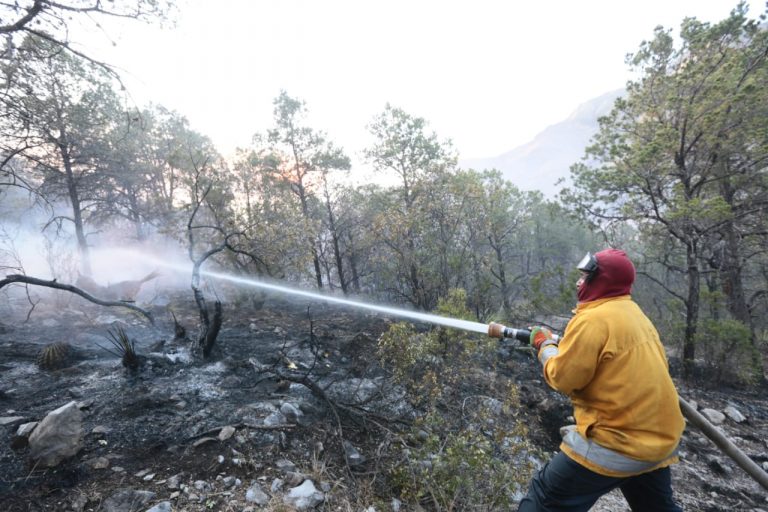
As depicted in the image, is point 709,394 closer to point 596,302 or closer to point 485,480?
point 485,480

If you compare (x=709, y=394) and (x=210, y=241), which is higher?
(x=210, y=241)

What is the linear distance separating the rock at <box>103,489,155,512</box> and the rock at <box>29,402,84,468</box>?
82 cm

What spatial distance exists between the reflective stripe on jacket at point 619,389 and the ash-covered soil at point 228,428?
2087 millimetres

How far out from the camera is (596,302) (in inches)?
81.0

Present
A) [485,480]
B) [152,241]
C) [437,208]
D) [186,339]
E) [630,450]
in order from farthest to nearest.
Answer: [152,241] → [437,208] → [186,339] → [485,480] → [630,450]

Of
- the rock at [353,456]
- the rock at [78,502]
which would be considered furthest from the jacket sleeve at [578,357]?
the rock at [78,502]

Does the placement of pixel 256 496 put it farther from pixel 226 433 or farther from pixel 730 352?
pixel 730 352

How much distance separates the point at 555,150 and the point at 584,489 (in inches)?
8514

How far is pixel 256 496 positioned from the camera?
285 centimetres

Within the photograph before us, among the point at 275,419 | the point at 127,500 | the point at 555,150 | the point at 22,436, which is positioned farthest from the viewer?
the point at 555,150

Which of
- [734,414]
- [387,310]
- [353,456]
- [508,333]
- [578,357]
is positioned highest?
[578,357]

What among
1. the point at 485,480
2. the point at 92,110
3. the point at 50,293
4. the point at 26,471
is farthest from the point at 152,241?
the point at 485,480

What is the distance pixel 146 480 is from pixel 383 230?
777cm

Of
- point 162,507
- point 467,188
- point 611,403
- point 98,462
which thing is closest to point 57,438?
point 98,462
